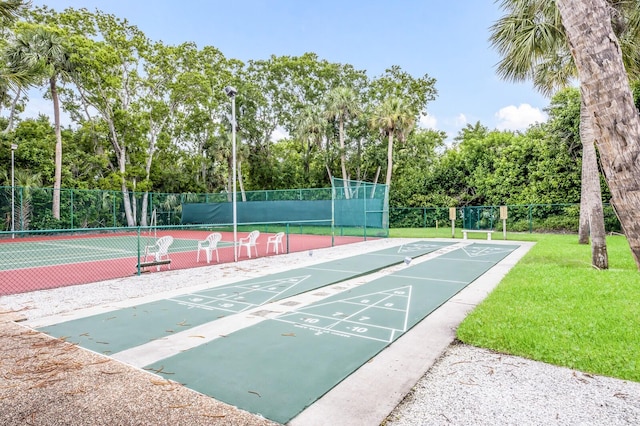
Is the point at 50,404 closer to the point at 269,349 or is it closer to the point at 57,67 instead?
the point at 269,349

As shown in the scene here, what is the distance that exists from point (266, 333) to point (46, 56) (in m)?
23.6

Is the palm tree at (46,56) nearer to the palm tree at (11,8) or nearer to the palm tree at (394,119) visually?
the palm tree at (11,8)

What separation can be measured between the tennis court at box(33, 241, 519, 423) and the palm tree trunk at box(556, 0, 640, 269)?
2.32 metres

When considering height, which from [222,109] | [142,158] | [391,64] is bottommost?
[142,158]

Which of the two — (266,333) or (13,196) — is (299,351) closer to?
(266,333)

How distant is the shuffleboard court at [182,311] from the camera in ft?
13.7

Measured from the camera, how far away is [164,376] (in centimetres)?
314

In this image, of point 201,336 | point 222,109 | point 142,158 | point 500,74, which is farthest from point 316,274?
point 222,109

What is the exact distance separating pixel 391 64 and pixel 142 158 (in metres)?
20.8

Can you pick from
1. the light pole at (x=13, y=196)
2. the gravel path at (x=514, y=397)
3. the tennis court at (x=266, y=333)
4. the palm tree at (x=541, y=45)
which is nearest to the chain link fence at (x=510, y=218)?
the palm tree at (x=541, y=45)

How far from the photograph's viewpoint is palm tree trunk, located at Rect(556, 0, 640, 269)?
1.35m

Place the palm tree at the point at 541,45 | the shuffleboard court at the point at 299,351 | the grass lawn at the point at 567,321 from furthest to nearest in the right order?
the palm tree at the point at 541,45 → the grass lawn at the point at 567,321 → the shuffleboard court at the point at 299,351

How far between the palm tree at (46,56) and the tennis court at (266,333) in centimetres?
1823

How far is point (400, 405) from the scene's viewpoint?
2.68 meters
